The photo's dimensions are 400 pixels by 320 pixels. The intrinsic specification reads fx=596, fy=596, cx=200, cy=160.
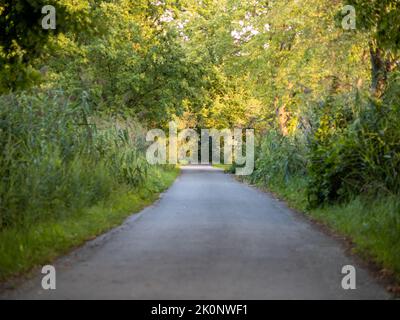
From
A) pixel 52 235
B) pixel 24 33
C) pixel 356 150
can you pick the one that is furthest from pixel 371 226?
pixel 24 33

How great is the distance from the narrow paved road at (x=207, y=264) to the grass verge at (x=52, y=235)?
11.5 inches

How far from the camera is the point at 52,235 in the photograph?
9680mm

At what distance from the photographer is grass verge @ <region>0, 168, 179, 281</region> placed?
797 cm

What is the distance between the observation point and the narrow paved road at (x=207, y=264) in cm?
660

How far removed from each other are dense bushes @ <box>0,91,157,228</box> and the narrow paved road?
4.14 feet

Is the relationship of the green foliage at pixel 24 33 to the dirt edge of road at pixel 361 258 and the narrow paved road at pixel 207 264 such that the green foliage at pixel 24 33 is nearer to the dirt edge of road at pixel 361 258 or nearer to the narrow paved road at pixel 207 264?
the narrow paved road at pixel 207 264

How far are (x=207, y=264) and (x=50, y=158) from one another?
4.66 meters

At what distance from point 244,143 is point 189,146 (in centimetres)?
3836

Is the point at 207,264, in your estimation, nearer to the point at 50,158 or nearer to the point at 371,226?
the point at 371,226

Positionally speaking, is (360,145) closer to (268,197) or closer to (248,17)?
(268,197)

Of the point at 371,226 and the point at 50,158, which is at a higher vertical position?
the point at 50,158

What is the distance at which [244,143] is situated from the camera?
136 feet

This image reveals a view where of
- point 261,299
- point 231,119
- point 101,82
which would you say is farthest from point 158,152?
point 261,299

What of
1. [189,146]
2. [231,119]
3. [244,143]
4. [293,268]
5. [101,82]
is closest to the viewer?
[293,268]
